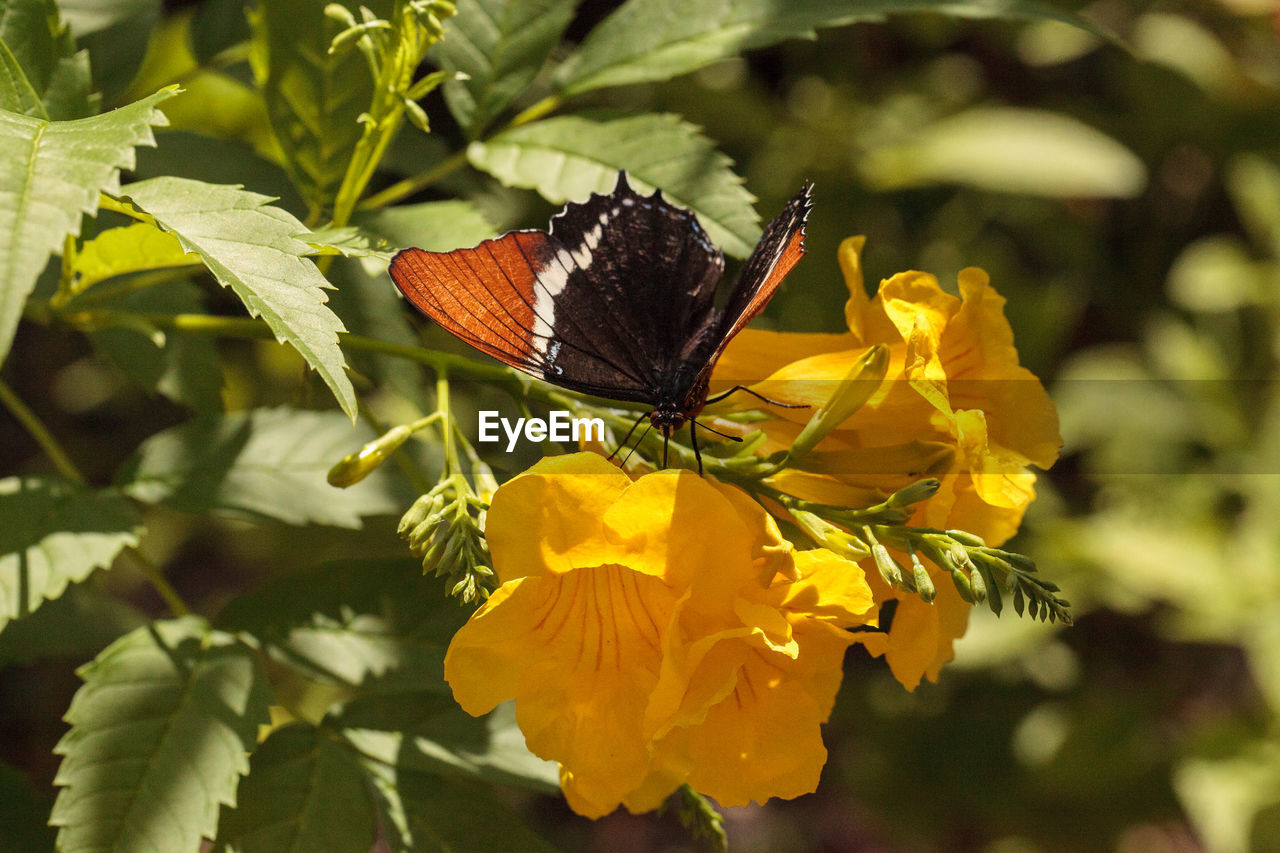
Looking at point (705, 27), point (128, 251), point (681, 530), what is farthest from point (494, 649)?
point (705, 27)

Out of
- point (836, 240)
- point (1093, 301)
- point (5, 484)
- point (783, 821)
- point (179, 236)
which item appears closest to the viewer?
point (179, 236)

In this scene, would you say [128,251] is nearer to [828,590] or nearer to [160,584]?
[160,584]

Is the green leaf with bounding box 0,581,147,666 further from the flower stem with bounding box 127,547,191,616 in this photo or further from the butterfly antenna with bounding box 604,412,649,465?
the butterfly antenna with bounding box 604,412,649,465

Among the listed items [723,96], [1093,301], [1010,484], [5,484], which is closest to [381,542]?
[5,484]

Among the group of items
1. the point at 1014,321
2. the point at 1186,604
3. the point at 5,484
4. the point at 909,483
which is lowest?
the point at 1186,604

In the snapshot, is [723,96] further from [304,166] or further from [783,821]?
[783,821]

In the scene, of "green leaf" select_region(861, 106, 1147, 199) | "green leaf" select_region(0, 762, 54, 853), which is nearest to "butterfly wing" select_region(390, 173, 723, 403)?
"green leaf" select_region(0, 762, 54, 853)
